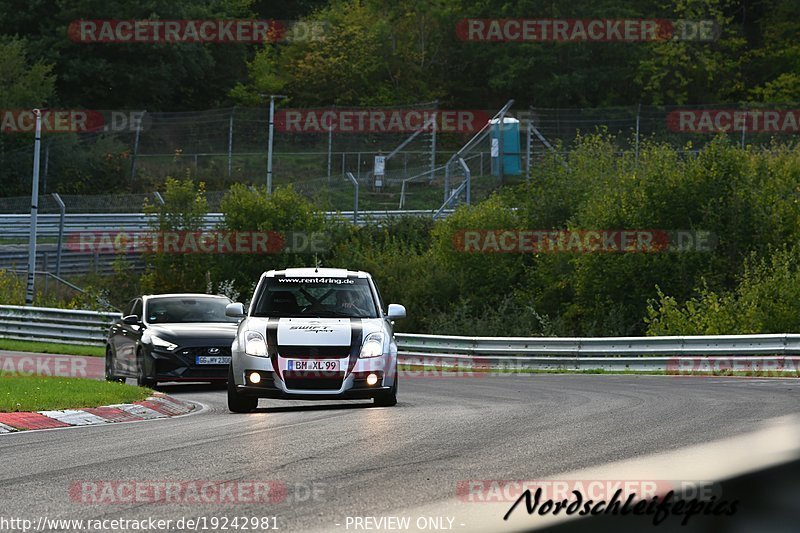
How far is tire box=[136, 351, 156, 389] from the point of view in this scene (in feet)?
62.5

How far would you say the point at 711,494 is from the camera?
1.74 m

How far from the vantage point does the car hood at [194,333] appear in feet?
62.0

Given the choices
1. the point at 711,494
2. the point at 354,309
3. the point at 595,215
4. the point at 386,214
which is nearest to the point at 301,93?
the point at 386,214

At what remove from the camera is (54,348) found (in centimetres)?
3459

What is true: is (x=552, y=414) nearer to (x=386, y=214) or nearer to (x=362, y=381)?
(x=362, y=381)

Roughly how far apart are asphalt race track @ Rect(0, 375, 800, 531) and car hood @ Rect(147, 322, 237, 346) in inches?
132

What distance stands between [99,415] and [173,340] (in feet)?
18.4

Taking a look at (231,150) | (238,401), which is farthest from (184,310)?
(231,150)

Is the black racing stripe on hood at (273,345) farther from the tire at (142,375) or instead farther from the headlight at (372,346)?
the tire at (142,375)

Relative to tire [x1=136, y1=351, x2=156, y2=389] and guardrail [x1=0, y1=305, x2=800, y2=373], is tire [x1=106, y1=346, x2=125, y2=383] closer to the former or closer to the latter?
tire [x1=136, y1=351, x2=156, y2=389]

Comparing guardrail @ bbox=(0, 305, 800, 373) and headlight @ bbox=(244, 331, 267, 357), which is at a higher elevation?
headlight @ bbox=(244, 331, 267, 357)

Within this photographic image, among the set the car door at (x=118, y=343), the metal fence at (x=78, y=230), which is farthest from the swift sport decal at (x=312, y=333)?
the metal fence at (x=78, y=230)

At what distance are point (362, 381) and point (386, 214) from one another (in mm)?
36505

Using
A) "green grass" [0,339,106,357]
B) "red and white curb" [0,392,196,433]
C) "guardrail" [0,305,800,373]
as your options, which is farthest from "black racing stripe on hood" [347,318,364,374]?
"green grass" [0,339,106,357]
